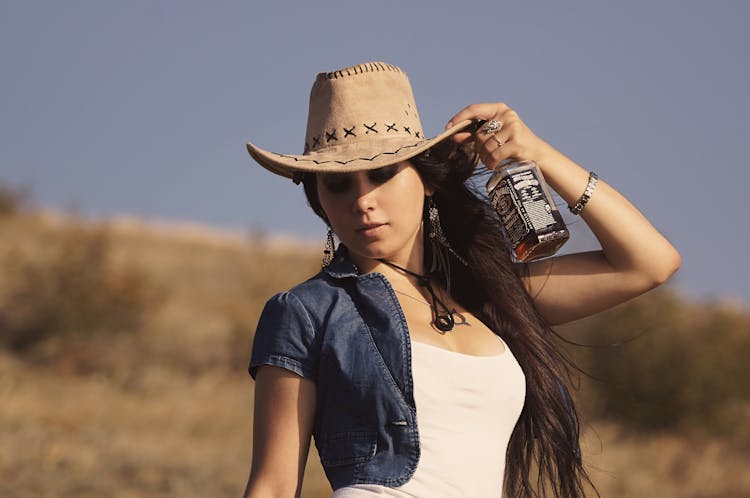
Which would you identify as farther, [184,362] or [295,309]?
[184,362]

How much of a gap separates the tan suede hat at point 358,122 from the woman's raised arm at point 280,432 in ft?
1.91

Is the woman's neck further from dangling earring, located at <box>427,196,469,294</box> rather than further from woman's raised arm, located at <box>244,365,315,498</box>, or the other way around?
woman's raised arm, located at <box>244,365,315,498</box>

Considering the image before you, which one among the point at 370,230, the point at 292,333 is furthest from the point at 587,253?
the point at 292,333

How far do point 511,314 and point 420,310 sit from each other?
0.31m

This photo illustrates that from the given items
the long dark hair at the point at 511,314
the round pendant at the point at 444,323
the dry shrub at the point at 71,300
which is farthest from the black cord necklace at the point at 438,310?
the dry shrub at the point at 71,300

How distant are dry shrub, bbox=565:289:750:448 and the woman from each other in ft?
44.5

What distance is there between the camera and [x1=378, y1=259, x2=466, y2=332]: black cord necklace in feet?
10.0

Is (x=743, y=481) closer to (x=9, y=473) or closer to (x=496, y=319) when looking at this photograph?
(x=9, y=473)

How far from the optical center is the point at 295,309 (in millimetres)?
2838

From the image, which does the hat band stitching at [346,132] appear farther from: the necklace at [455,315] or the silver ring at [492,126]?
the necklace at [455,315]

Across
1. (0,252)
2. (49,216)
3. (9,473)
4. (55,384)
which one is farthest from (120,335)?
(49,216)

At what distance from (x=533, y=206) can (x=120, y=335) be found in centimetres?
1640

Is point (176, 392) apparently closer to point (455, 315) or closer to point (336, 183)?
point (455, 315)

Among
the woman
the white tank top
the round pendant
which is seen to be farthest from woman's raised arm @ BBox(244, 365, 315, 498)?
the round pendant
